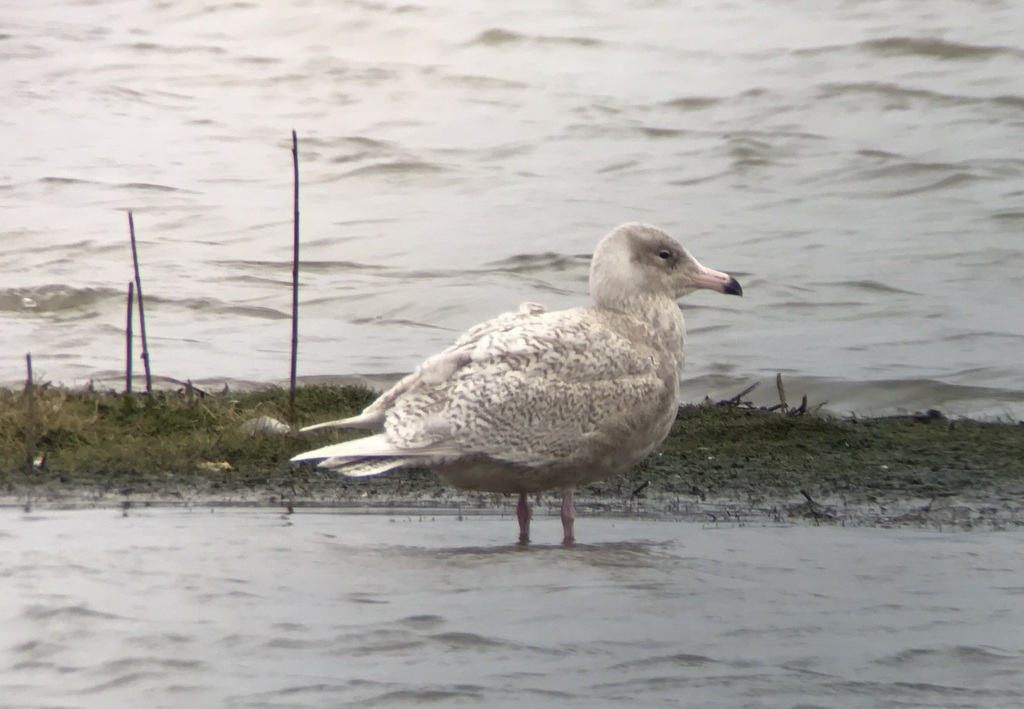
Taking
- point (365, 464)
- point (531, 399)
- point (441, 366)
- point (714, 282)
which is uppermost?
point (714, 282)

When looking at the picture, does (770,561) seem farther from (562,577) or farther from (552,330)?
(552,330)

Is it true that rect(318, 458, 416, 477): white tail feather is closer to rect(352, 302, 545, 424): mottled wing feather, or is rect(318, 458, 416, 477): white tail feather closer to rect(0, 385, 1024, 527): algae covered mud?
rect(352, 302, 545, 424): mottled wing feather

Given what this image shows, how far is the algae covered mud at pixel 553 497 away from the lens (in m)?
8.48

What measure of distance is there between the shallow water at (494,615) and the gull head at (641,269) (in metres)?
1.22

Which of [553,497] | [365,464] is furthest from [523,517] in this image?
[553,497]

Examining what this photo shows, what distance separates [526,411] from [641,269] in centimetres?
130

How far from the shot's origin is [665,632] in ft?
18.6

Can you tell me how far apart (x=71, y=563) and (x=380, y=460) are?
1.47 meters

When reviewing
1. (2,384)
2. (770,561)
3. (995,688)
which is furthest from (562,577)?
(2,384)

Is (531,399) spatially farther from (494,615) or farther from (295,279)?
(295,279)

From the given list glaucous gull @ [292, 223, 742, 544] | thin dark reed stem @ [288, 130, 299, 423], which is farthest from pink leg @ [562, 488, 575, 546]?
thin dark reed stem @ [288, 130, 299, 423]

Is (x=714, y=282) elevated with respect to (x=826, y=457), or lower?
elevated

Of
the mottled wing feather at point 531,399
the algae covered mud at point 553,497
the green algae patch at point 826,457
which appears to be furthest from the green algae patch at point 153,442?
the green algae patch at point 826,457

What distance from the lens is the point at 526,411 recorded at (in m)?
7.29
